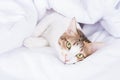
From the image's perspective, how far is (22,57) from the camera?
75 cm

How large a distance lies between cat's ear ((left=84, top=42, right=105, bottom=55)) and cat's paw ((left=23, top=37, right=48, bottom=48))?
15 centimetres

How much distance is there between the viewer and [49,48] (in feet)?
2.68

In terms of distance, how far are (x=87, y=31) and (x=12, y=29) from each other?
12.1 inches

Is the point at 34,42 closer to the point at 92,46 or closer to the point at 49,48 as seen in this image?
the point at 49,48

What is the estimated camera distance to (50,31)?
867 mm

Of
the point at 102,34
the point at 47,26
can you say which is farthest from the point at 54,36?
the point at 102,34

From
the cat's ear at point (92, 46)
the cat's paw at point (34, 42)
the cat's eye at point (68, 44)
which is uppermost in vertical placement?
the cat's paw at point (34, 42)

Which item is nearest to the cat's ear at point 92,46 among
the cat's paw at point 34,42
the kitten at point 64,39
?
the kitten at point 64,39

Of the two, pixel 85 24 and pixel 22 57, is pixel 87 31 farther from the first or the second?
pixel 22 57

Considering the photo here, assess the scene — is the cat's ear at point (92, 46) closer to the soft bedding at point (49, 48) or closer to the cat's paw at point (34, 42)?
the soft bedding at point (49, 48)

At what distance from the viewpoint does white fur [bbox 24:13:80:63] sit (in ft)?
2.65

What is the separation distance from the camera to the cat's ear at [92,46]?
787 mm

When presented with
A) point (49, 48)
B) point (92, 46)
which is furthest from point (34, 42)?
point (92, 46)

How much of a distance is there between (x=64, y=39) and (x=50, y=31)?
0.28 ft
